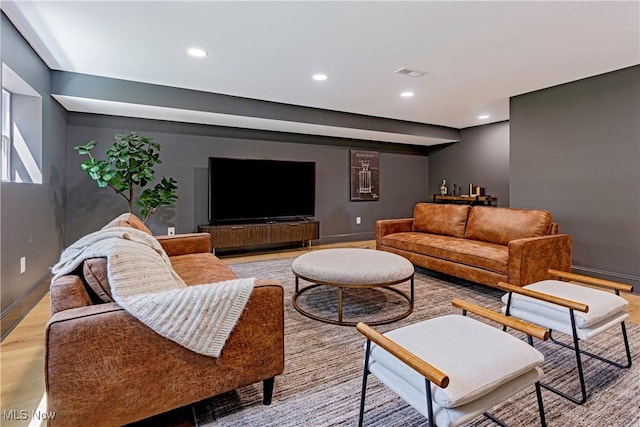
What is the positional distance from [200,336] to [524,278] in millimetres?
2690

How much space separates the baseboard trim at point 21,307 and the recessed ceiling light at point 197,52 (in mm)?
2481

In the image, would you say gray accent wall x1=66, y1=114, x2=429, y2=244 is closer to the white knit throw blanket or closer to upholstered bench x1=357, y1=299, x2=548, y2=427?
the white knit throw blanket

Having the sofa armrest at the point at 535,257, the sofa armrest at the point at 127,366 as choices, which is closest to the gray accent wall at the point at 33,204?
the sofa armrest at the point at 127,366

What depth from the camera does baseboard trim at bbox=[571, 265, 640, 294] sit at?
131 inches

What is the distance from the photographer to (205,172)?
4977 millimetres

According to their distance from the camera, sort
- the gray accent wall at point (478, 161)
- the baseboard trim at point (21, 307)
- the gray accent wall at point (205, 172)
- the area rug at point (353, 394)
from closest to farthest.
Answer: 1. the area rug at point (353, 394)
2. the baseboard trim at point (21, 307)
3. the gray accent wall at point (205, 172)
4. the gray accent wall at point (478, 161)

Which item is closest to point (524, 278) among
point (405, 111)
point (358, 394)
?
point (358, 394)

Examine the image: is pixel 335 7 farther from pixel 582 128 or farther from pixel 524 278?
pixel 582 128

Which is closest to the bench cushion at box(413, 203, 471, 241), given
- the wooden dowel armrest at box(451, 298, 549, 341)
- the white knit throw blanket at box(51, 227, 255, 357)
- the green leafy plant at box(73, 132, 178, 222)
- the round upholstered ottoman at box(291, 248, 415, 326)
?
the round upholstered ottoman at box(291, 248, 415, 326)

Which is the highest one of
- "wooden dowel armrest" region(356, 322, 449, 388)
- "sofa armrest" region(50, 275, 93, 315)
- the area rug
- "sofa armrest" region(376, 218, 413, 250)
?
"sofa armrest" region(376, 218, 413, 250)

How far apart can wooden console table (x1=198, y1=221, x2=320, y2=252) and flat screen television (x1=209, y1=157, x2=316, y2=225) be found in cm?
20

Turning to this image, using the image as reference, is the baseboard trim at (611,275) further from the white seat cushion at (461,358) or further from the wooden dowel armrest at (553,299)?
the white seat cushion at (461,358)

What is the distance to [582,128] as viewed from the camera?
3688mm

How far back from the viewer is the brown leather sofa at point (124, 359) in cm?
116
